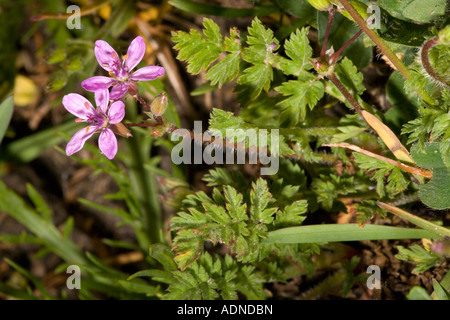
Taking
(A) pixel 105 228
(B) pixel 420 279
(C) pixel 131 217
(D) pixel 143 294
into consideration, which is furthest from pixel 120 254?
(B) pixel 420 279

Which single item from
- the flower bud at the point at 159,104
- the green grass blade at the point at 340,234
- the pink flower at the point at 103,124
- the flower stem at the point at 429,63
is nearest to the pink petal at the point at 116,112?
the pink flower at the point at 103,124

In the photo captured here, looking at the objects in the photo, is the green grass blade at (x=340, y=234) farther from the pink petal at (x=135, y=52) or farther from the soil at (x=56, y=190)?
the soil at (x=56, y=190)

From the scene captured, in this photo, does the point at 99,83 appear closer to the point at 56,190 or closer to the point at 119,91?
the point at 119,91

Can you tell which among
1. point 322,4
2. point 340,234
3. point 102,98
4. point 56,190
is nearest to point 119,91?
point 102,98

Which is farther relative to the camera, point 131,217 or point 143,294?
point 131,217

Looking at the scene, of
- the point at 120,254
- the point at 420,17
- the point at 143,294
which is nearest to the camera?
the point at 420,17

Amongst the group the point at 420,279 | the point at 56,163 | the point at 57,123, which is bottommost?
the point at 420,279

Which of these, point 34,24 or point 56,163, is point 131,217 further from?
point 34,24
